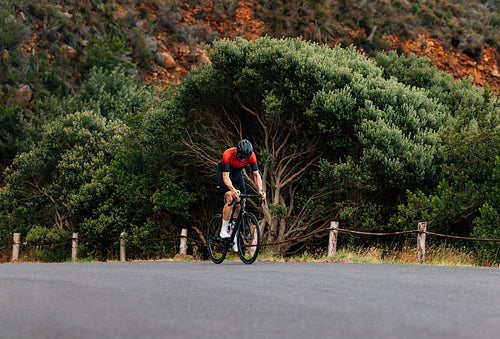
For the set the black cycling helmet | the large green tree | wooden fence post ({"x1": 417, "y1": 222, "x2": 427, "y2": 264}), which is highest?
the large green tree

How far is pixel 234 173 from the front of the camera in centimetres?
1122

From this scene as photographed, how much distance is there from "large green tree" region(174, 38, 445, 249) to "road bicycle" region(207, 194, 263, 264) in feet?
25.9

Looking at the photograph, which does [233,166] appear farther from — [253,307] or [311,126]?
[311,126]

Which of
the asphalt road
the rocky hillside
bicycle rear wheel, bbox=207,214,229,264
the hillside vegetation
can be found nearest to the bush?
the hillside vegetation

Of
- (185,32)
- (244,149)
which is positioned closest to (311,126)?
(244,149)

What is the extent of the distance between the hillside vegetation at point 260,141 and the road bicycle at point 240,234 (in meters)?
4.64

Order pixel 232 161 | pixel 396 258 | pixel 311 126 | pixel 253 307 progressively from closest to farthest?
pixel 253 307
pixel 232 161
pixel 396 258
pixel 311 126

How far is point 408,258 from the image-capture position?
1423cm

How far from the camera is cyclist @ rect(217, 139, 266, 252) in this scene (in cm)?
1052

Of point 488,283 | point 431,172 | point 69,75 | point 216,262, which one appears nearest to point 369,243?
point 431,172

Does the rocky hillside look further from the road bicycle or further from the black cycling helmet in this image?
the black cycling helmet

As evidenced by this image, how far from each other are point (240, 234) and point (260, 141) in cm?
1091

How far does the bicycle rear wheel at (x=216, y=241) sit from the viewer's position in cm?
1162

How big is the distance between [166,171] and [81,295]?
1651cm
